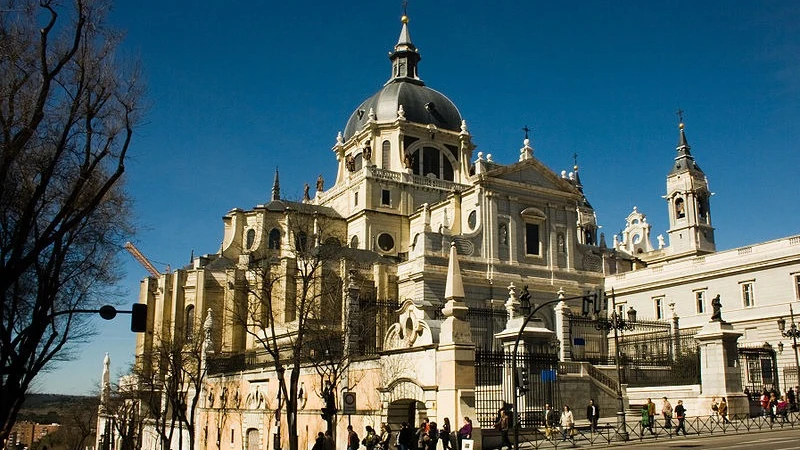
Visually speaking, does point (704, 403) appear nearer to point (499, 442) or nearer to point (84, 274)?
point (499, 442)

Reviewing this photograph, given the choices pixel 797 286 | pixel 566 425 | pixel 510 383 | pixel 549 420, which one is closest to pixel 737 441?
pixel 566 425

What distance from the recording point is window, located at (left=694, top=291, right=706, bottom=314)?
174 ft

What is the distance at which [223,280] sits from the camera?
59375mm

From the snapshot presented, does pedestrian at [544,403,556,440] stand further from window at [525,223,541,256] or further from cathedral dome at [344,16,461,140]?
cathedral dome at [344,16,461,140]

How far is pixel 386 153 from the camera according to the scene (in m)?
66.1

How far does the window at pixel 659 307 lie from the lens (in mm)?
56537

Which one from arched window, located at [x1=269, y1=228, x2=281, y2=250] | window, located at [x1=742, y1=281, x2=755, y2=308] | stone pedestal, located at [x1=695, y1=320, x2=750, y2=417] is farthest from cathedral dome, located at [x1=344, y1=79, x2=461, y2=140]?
stone pedestal, located at [x1=695, y1=320, x2=750, y2=417]

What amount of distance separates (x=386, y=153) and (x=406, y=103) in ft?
17.8

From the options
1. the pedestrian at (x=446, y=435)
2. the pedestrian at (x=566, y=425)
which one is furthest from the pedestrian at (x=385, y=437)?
the pedestrian at (x=566, y=425)

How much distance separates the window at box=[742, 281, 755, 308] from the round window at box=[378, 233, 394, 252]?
87.2 ft

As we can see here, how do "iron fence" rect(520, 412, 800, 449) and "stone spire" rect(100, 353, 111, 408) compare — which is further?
"stone spire" rect(100, 353, 111, 408)

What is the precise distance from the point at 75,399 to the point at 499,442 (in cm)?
7604

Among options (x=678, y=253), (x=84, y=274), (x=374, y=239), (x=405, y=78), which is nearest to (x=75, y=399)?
(x=374, y=239)

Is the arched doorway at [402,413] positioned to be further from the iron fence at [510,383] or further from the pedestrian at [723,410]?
the pedestrian at [723,410]
